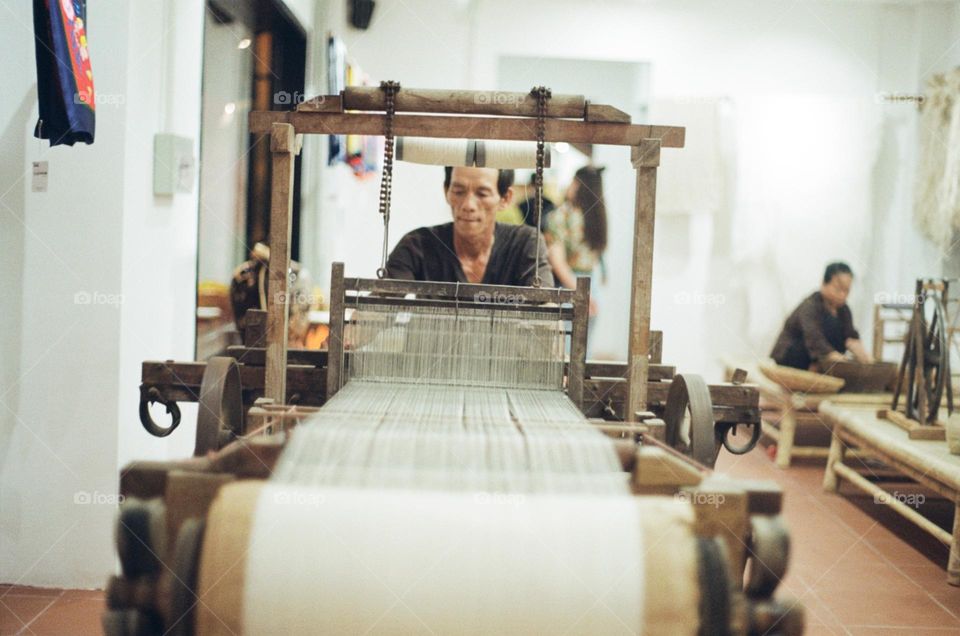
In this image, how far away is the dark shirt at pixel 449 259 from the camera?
136 inches

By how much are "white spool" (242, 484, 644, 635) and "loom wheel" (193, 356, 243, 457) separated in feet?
2.46

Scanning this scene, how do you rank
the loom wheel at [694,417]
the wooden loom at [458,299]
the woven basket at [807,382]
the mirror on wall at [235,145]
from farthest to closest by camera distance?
the woven basket at [807,382] < the mirror on wall at [235,145] < the loom wheel at [694,417] < the wooden loom at [458,299]

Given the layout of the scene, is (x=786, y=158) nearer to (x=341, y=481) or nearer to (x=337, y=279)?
(x=337, y=279)

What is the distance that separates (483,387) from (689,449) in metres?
0.61

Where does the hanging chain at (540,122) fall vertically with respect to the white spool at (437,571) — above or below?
above
